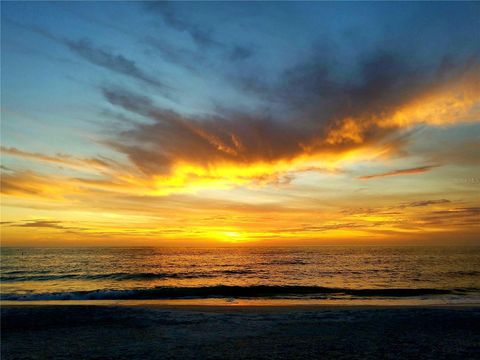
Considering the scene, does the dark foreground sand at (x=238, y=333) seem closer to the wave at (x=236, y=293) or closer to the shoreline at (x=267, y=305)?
the shoreline at (x=267, y=305)

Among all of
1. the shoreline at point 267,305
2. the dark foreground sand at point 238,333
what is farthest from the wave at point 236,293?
the dark foreground sand at point 238,333

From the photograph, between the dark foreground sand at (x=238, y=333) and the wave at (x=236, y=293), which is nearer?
the dark foreground sand at (x=238, y=333)

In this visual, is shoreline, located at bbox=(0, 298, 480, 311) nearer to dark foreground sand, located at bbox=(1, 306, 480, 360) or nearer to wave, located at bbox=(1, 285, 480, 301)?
dark foreground sand, located at bbox=(1, 306, 480, 360)

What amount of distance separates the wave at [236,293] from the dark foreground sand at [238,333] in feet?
34.6

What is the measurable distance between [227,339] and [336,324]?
649 centimetres

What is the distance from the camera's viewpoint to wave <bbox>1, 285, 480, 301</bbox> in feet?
104

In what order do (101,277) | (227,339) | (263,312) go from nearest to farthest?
1. (227,339)
2. (263,312)
3. (101,277)

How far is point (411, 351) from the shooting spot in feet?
40.9

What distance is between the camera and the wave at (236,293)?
104ft

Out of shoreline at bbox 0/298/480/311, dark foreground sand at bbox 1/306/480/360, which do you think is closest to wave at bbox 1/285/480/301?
shoreline at bbox 0/298/480/311

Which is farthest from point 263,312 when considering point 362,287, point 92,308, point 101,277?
point 101,277

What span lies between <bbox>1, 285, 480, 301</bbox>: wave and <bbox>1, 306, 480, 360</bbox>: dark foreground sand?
34.6 feet

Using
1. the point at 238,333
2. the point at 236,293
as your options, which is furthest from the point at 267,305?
the point at 238,333

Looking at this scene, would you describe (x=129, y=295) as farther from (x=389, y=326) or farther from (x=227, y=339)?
(x=389, y=326)
